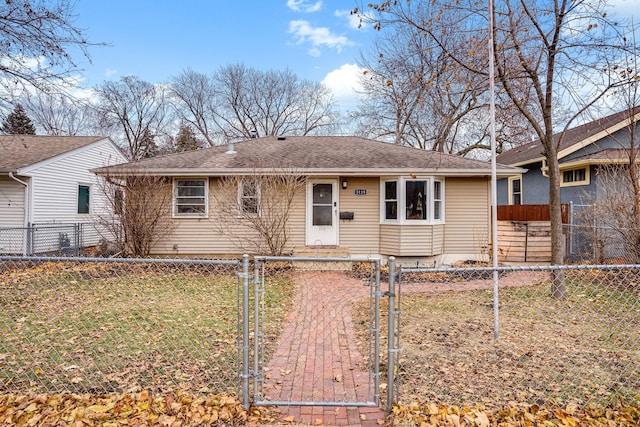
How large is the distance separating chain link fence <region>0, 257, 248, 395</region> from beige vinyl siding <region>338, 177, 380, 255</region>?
442 cm

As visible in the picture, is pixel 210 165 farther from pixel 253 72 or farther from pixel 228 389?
pixel 253 72

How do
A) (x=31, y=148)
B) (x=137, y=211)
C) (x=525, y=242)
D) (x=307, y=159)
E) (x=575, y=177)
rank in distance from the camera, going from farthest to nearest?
(x=31, y=148) → (x=575, y=177) → (x=307, y=159) → (x=525, y=242) → (x=137, y=211)

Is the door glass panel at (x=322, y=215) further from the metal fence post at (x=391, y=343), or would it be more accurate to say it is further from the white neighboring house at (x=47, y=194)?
the metal fence post at (x=391, y=343)

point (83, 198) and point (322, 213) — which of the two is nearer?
point (322, 213)

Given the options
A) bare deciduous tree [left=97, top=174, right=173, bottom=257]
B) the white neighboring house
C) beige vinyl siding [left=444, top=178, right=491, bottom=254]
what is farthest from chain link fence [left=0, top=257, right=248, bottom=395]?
beige vinyl siding [left=444, top=178, right=491, bottom=254]

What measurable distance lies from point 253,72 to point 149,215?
27689mm

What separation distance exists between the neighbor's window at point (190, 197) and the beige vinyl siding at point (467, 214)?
7.27m

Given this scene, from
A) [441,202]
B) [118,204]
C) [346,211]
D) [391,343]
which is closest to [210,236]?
[118,204]

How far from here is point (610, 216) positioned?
28.4 ft

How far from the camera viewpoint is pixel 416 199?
1021cm

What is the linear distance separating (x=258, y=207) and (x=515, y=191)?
14.8 m

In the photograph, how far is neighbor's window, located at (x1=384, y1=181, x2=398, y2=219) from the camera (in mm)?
10359

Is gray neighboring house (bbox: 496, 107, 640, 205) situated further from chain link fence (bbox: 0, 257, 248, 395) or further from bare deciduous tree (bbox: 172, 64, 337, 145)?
bare deciduous tree (bbox: 172, 64, 337, 145)

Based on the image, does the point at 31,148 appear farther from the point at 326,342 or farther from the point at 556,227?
the point at 556,227
